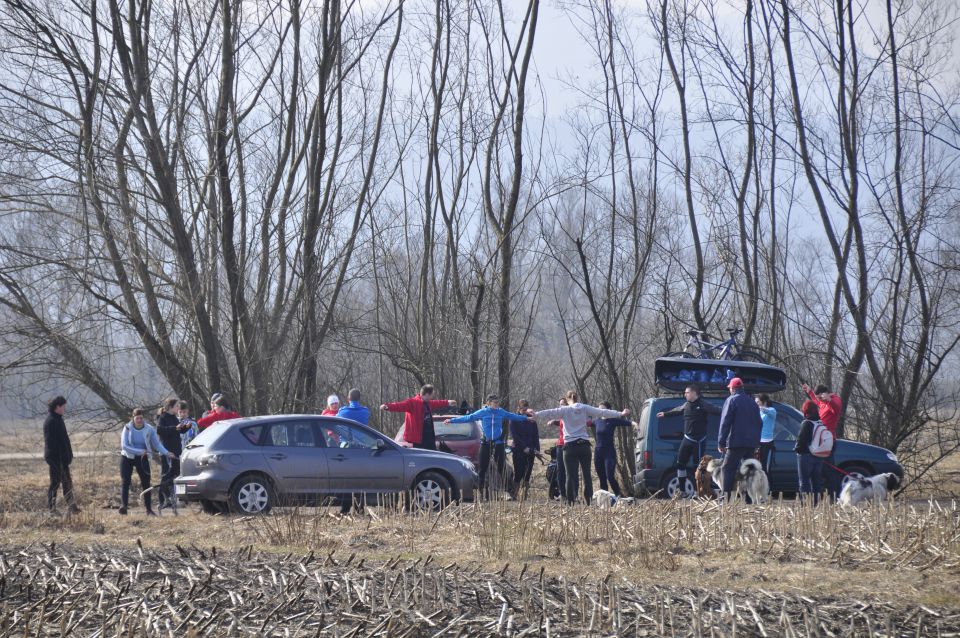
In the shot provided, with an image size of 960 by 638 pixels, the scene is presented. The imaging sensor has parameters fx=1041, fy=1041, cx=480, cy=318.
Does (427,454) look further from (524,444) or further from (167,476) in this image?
(167,476)

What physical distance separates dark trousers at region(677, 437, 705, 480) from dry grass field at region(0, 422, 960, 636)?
436cm

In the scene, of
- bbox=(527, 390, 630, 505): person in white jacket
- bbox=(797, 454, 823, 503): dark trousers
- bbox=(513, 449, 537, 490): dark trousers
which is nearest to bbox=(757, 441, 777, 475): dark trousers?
bbox=(797, 454, 823, 503): dark trousers

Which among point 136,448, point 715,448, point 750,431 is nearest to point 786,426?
point 715,448

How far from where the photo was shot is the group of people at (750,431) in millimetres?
13086

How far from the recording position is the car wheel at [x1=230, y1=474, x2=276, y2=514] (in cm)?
1325

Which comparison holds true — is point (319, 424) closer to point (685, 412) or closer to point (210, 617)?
point (685, 412)

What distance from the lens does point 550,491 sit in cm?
1638

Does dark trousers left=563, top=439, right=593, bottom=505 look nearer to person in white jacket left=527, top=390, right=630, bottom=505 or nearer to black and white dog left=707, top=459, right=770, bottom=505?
person in white jacket left=527, top=390, right=630, bottom=505

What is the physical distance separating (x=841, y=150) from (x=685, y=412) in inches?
327

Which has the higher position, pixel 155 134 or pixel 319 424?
pixel 155 134

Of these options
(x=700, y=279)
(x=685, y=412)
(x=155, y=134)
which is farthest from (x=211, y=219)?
(x=700, y=279)

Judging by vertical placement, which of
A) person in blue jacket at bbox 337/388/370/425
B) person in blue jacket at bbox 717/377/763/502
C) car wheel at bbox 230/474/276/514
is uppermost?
person in blue jacket at bbox 337/388/370/425

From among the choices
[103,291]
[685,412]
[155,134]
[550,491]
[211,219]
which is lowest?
[550,491]

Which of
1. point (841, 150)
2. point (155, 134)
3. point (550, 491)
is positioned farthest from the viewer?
point (841, 150)
